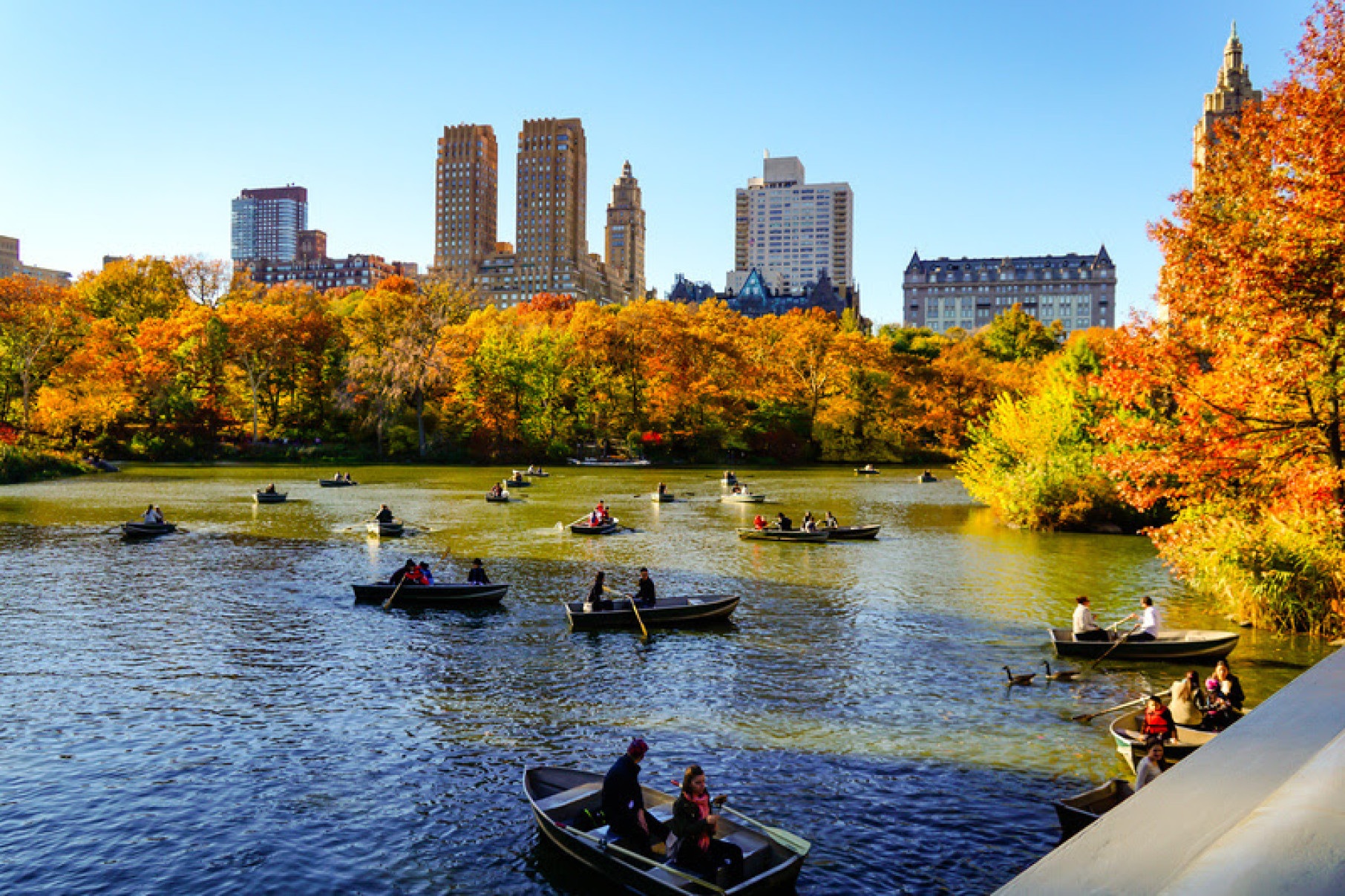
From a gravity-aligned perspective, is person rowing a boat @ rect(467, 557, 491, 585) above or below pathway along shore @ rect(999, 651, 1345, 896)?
below

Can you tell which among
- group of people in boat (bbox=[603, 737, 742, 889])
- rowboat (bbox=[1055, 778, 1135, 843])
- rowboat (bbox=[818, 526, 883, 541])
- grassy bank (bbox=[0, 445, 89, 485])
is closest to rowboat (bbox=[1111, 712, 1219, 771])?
rowboat (bbox=[1055, 778, 1135, 843])

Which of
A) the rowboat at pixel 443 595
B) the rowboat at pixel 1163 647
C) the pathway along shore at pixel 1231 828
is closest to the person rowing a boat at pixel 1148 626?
the rowboat at pixel 1163 647

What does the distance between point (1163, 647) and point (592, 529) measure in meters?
28.4

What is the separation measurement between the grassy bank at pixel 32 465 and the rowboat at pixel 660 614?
213ft

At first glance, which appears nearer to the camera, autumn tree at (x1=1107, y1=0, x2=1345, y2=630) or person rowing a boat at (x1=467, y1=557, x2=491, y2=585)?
autumn tree at (x1=1107, y1=0, x2=1345, y2=630)

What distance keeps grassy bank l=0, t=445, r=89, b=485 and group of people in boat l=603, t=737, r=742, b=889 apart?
7620cm

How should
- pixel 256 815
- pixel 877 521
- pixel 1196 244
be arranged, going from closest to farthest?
pixel 256 815 < pixel 1196 244 < pixel 877 521

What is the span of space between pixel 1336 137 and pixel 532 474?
7163cm

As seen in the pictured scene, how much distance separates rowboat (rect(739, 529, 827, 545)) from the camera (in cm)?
4581

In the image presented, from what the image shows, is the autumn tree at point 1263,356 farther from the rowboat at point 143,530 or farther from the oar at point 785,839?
the rowboat at point 143,530

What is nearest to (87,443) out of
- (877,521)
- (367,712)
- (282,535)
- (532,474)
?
(532,474)

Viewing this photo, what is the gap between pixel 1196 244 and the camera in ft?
84.0

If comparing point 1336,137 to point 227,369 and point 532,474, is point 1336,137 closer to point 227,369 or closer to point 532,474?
point 532,474

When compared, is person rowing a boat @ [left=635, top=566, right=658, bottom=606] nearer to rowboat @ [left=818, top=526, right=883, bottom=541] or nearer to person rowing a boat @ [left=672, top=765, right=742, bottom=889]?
person rowing a boat @ [left=672, top=765, right=742, bottom=889]
